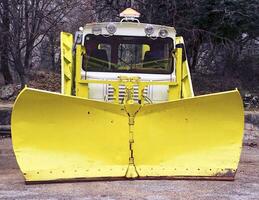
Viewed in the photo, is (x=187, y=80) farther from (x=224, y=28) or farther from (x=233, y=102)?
(x=224, y=28)

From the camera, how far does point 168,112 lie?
7.07 m

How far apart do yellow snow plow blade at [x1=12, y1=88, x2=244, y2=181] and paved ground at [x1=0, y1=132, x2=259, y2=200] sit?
22cm

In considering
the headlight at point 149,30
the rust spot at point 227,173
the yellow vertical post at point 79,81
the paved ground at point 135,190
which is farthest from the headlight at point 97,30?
the rust spot at point 227,173

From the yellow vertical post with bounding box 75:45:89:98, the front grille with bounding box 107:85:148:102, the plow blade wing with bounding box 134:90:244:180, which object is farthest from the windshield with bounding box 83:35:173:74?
the plow blade wing with bounding box 134:90:244:180

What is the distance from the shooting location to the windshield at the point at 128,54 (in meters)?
8.67

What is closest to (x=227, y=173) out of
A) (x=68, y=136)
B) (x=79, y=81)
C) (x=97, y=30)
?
(x=68, y=136)

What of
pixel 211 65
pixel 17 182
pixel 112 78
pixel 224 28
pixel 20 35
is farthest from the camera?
pixel 211 65

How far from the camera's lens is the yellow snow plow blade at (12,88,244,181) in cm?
683

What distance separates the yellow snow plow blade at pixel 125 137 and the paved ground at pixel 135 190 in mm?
223

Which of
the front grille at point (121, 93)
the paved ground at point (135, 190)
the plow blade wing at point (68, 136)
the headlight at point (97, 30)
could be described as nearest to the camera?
the paved ground at point (135, 190)

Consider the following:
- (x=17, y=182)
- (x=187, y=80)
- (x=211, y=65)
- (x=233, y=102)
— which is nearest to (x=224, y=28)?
(x=211, y=65)

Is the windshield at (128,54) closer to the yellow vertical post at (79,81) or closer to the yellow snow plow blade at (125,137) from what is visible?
the yellow vertical post at (79,81)

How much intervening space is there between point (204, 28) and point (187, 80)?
24.9ft

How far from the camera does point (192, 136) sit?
280 inches
